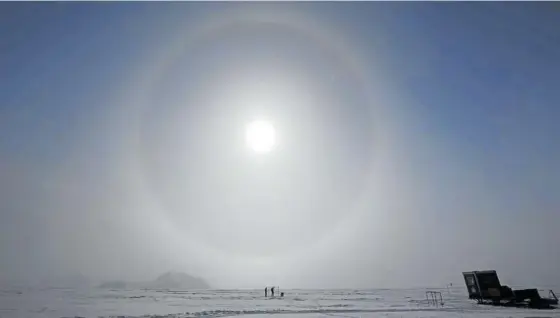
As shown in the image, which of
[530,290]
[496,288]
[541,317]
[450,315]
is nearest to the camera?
[541,317]

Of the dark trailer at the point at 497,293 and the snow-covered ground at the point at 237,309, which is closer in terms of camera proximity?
the snow-covered ground at the point at 237,309

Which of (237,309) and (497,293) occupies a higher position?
(497,293)

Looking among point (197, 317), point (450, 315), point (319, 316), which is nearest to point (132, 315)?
point (197, 317)

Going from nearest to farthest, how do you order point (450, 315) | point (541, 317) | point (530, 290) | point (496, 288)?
point (541, 317)
point (450, 315)
point (530, 290)
point (496, 288)

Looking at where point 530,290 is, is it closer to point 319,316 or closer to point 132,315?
point 319,316

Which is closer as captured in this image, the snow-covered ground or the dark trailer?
the snow-covered ground

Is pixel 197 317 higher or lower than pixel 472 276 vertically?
lower

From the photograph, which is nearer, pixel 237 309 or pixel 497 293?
pixel 237 309

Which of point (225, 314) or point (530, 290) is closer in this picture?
point (225, 314)
